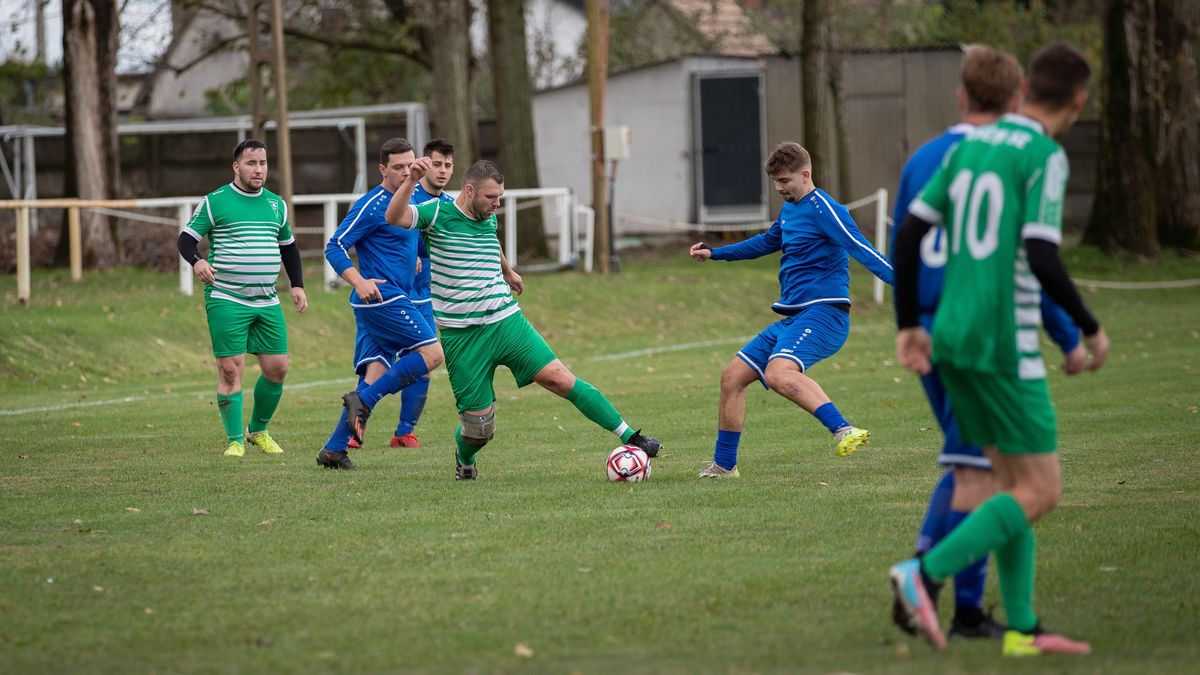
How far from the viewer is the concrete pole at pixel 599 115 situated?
955 inches

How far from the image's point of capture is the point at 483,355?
8.83 meters

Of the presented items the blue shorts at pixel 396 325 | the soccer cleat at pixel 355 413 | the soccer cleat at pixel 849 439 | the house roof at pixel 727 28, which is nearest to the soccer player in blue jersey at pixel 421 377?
the blue shorts at pixel 396 325

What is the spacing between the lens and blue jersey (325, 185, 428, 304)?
413 inches

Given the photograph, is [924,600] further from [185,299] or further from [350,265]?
[185,299]

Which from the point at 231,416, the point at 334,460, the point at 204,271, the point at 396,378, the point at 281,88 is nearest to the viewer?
the point at 334,460

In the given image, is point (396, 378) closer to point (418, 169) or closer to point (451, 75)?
point (418, 169)

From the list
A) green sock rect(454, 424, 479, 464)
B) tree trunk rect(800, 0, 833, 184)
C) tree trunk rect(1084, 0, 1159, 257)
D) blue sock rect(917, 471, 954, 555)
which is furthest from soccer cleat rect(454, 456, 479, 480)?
tree trunk rect(1084, 0, 1159, 257)

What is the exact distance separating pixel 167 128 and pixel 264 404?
21393 millimetres

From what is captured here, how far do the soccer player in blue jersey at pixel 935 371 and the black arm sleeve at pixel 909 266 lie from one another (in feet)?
0.58

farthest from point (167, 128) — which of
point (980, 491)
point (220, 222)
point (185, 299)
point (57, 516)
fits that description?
point (980, 491)

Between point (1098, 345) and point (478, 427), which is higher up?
point (1098, 345)

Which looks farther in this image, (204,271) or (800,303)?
(204,271)

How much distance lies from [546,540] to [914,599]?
2.49 metres

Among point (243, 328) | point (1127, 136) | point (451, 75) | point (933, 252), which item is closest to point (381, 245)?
point (243, 328)
